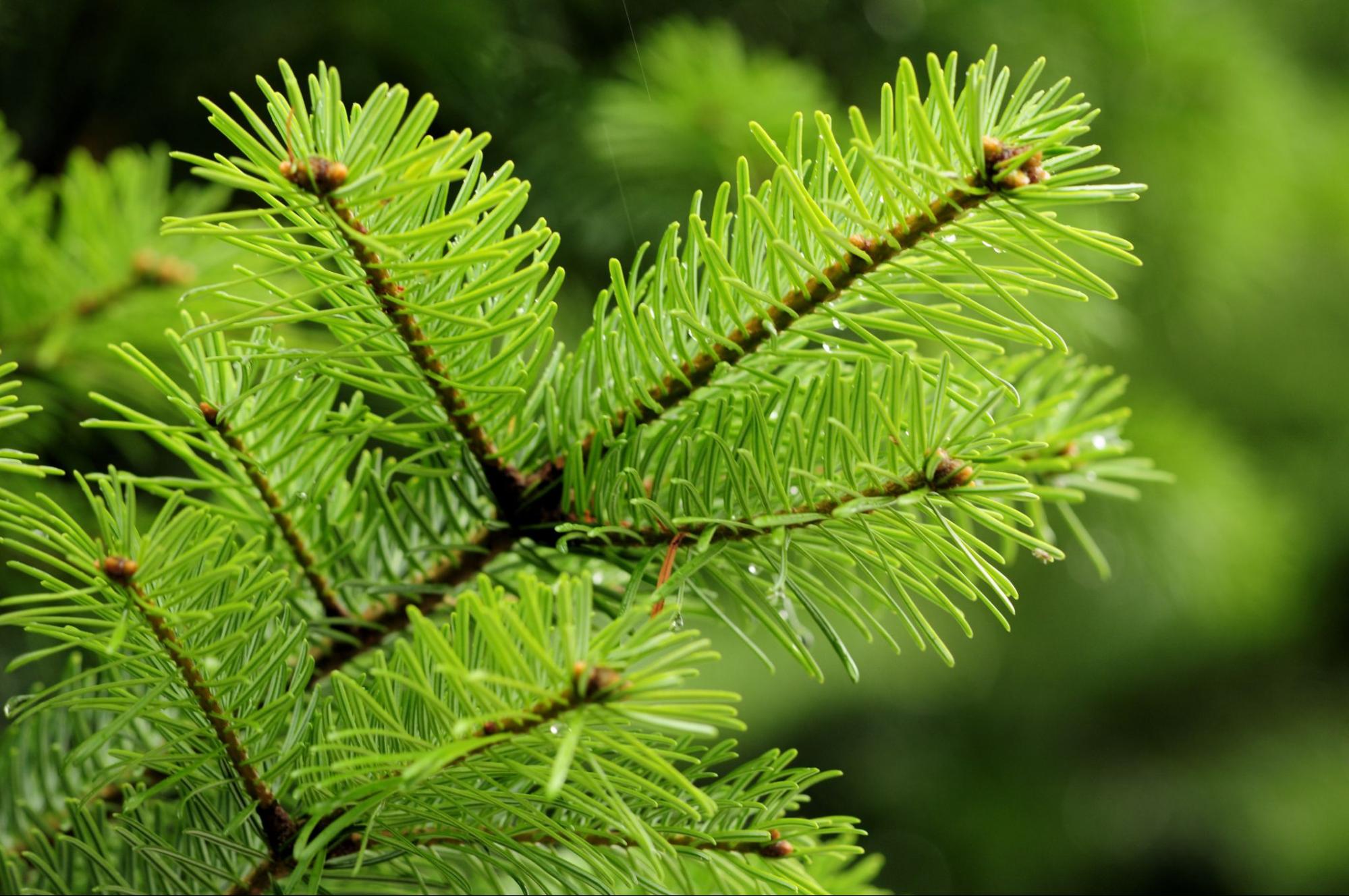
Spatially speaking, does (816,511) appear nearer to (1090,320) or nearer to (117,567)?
(117,567)

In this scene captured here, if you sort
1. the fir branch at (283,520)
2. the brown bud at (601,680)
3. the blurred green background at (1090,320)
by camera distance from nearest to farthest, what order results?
1. the brown bud at (601,680)
2. the fir branch at (283,520)
3. the blurred green background at (1090,320)

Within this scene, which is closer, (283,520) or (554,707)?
(554,707)

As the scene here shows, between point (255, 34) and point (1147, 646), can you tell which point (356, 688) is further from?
point (1147, 646)

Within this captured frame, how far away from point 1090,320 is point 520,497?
593 millimetres

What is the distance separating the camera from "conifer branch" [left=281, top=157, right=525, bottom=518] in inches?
9.4

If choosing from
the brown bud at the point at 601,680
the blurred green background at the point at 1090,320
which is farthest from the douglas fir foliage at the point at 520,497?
the blurred green background at the point at 1090,320

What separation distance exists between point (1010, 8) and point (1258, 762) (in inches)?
69.9

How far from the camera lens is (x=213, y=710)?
0.93 feet

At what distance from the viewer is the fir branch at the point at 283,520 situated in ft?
1.04

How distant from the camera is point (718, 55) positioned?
0.71 metres

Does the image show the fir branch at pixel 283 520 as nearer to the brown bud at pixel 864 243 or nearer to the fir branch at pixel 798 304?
the fir branch at pixel 798 304

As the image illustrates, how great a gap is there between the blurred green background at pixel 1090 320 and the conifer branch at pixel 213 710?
1.09 ft

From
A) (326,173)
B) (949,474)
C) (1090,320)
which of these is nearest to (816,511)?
(949,474)

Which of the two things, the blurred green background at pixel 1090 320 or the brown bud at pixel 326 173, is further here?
the blurred green background at pixel 1090 320
